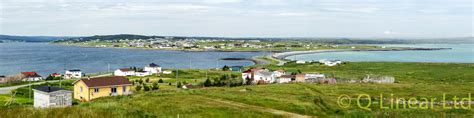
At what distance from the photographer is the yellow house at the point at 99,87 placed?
38.8 m

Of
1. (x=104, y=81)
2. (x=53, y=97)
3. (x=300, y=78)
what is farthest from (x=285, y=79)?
(x=53, y=97)

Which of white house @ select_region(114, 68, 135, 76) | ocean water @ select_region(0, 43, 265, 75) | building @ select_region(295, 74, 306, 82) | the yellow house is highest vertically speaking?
the yellow house

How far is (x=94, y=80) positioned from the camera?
130 ft

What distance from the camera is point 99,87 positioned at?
38.9 metres

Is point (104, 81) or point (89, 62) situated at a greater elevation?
point (104, 81)

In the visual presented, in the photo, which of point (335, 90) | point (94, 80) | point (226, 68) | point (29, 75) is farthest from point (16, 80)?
point (335, 90)

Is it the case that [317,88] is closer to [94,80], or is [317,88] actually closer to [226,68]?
[94,80]

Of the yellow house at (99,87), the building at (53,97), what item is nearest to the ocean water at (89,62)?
the yellow house at (99,87)

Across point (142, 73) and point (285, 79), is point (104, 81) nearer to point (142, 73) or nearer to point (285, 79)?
point (285, 79)

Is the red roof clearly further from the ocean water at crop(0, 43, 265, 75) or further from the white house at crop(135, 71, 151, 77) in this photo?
the ocean water at crop(0, 43, 265, 75)

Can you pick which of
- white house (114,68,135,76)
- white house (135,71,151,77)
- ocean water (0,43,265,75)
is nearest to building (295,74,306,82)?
white house (135,71,151,77)

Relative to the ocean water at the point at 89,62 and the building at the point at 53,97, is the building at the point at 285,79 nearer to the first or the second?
the building at the point at 53,97

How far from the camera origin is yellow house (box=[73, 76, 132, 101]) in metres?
38.8

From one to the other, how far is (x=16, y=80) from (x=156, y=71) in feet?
77.3
